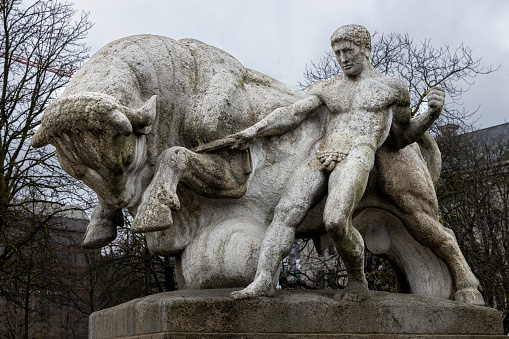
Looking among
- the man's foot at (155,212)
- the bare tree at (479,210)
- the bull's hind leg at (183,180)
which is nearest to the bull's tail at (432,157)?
the bull's hind leg at (183,180)

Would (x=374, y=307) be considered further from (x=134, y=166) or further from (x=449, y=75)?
(x=449, y=75)

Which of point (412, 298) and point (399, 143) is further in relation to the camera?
point (399, 143)

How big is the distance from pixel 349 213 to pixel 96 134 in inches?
67.6

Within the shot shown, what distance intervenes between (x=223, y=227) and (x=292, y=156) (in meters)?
0.77

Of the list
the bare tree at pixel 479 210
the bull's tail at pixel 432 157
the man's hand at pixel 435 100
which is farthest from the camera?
the bare tree at pixel 479 210

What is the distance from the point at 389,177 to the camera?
5578 millimetres

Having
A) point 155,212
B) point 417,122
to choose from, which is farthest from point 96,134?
point 417,122

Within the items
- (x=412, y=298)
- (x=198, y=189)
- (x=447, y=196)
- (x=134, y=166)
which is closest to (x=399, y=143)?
(x=412, y=298)

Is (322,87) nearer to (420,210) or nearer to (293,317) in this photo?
(420,210)

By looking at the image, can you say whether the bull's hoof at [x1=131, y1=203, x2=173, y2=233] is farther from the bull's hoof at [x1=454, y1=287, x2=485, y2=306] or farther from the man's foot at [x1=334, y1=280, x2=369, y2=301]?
the bull's hoof at [x1=454, y1=287, x2=485, y2=306]

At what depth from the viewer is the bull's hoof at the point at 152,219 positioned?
4.74 meters

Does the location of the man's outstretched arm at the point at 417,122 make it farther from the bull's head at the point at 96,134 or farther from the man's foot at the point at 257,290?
the bull's head at the point at 96,134

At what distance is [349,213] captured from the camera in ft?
16.1

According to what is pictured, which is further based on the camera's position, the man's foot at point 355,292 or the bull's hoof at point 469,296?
the bull's hoof at point 469,296
